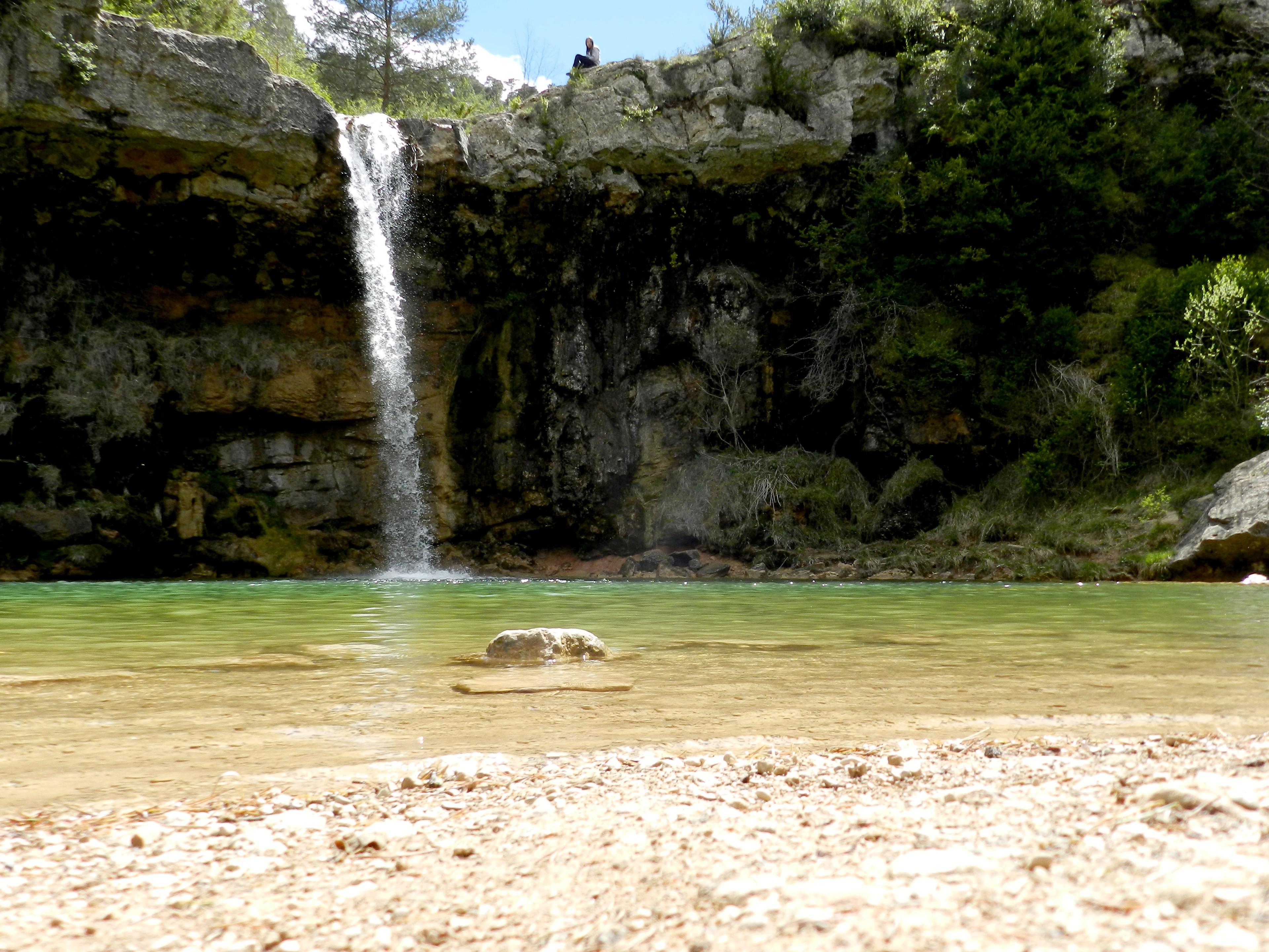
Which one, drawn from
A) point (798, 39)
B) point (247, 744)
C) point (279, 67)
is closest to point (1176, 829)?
point (247, 744)

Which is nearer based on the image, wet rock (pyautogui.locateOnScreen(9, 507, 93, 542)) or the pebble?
the pebble

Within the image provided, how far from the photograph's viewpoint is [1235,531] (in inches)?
487

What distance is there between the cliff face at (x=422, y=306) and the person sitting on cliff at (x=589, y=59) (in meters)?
1.33

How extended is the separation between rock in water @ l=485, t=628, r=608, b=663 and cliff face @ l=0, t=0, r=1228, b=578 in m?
15.2

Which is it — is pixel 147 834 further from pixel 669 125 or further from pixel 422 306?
pixel 422 306

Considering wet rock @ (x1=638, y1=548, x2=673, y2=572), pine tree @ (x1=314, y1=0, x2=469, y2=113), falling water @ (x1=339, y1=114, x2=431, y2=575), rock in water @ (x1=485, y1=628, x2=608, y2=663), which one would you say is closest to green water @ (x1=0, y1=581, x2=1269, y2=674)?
rock in water @ (x1=485, y1=628, x2=608, y2=663)

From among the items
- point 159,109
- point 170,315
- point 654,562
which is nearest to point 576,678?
point 654,562

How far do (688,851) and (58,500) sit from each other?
771 inches

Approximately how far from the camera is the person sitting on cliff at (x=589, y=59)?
20.6 metres

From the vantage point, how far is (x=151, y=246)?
1905 centimetres

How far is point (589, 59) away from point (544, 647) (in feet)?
63.7

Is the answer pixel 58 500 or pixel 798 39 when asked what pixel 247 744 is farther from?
pixel 798 39

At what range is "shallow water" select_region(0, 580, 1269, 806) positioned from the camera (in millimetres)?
3236

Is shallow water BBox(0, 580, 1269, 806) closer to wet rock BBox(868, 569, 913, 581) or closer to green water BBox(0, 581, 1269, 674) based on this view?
green water BBox(0, 581, 1269, 674)
